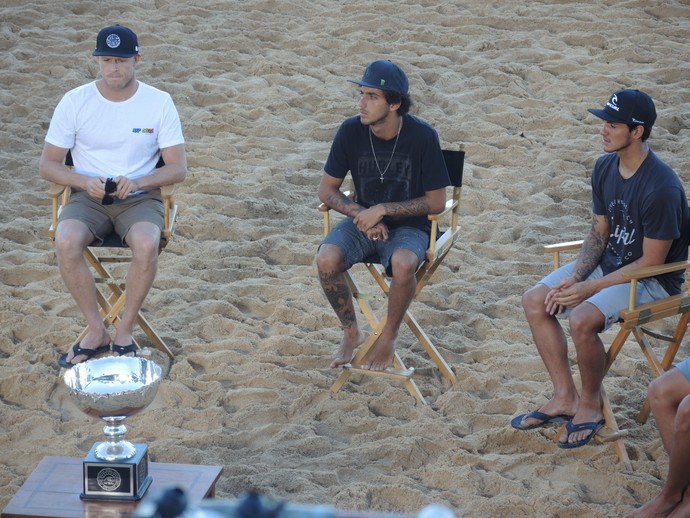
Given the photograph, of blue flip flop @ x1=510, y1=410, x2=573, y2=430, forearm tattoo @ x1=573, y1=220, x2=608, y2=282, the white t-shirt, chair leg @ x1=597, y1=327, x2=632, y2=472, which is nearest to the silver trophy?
blue flip flop @ x1=510, y1=410, x2=573, y2=430

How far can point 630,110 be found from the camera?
4402 mm

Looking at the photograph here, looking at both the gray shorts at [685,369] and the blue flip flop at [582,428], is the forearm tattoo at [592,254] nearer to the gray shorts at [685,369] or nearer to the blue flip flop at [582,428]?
the blue flip flop at [582,428]

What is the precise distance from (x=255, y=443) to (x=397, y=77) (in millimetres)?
1796

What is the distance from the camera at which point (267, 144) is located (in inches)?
301

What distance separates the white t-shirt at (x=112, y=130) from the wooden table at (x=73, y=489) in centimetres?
197

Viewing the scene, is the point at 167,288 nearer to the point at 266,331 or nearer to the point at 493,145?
the point at 266,331

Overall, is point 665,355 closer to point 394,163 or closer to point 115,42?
point 394,163

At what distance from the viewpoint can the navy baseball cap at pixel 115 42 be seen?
5016 mm

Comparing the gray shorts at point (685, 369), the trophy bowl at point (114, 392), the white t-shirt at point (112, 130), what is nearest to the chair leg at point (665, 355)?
the gray shorts at point (685, 369)

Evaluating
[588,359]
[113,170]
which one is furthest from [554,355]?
[113,170]

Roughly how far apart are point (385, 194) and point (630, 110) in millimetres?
1244

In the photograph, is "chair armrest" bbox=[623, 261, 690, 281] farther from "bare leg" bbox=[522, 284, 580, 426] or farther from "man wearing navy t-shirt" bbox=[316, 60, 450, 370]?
"man wearing navy t-shirt" bbox=[316, 60, 450, 370]

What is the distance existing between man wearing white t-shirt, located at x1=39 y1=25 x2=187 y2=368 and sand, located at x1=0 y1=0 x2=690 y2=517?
405mm

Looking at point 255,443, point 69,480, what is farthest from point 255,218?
point 69,480
